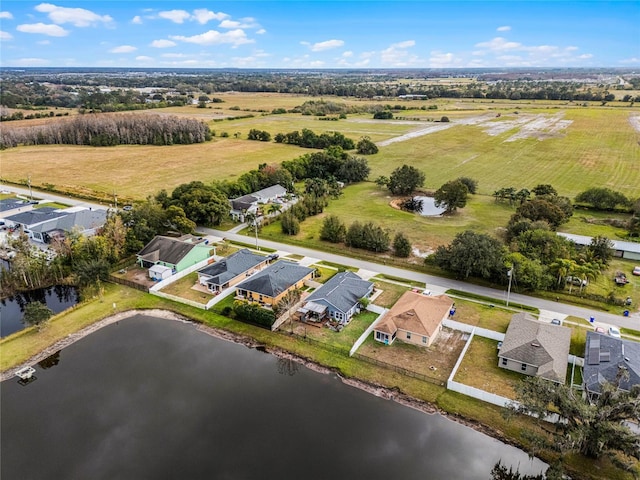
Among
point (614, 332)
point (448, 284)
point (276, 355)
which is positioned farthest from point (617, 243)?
point (276, 355)

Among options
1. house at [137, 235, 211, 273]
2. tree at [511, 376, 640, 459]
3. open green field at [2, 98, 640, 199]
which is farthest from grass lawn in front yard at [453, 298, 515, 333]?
open green field at [2, 98, 640, 199]

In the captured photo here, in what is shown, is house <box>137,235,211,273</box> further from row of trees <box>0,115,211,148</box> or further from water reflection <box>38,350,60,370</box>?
row of trees <box>0,115,211,148</box>

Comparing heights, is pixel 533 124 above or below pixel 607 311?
above

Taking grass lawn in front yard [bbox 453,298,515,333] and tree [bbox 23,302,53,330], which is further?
grass lawn in front yard [bbox 453,298,515,333]

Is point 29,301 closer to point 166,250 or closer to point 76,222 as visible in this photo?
point 166,250

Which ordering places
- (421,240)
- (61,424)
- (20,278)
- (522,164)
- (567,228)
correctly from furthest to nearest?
(522,164)
(567,228)
(421,240)
(20,278)
(61,424)

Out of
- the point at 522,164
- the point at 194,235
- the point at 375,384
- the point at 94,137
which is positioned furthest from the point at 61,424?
the point at 94,137

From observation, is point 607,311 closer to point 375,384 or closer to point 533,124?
point 375,384
